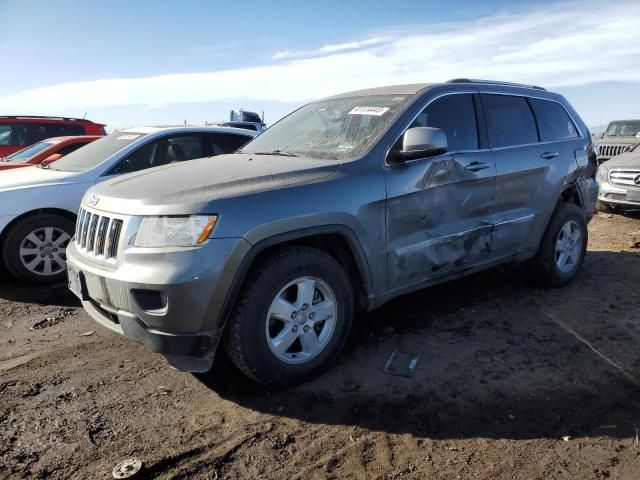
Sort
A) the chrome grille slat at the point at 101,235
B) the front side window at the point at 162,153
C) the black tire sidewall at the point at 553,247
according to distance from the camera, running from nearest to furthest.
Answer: the chrome grille slat at the point at 101,235 < the black tire sidewall at the point at 553,247 < the front side window at the point at 162,153

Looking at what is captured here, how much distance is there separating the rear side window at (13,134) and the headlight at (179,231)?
384 inches

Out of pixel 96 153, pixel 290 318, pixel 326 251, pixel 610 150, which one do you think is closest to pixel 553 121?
pixel 326 251

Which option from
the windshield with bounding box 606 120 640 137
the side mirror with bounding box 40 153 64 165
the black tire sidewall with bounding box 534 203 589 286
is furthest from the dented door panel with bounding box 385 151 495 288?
the windshield with bounding box 606 120 640 137

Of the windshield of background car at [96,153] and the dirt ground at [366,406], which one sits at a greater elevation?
the windshield of background car at [96,153]

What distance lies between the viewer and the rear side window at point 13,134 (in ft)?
35.2

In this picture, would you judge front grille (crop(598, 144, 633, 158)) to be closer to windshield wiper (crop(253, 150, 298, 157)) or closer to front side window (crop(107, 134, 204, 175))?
front side window (crop(107, 134, 204, 175))

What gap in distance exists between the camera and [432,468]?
2.47m

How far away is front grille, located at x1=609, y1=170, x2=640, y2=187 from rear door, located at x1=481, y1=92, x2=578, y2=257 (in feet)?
14.9

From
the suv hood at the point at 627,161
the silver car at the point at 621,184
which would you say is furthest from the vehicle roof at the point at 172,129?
the suv hood at the point at 627,161

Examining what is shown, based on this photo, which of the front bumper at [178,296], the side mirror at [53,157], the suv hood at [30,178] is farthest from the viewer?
the side mirror at [53,157]

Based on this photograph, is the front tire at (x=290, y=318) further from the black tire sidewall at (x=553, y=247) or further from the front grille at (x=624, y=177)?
the front grille at (x=624, y=177)

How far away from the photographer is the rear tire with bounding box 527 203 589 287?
4.84 meters

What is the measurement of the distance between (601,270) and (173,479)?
5.00 meters

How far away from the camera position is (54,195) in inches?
209
